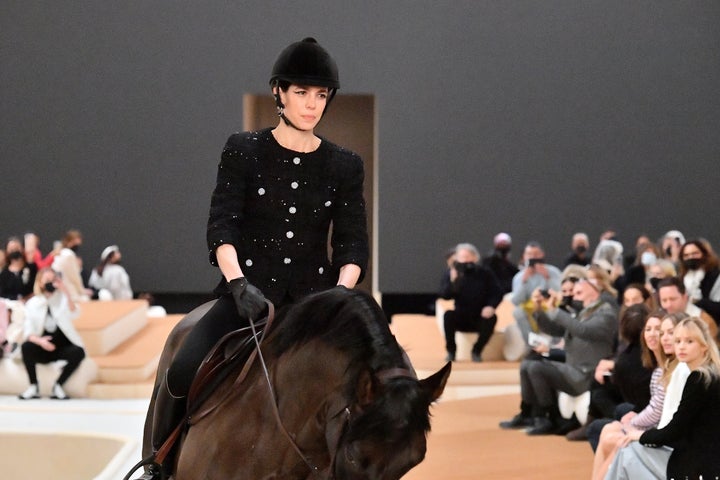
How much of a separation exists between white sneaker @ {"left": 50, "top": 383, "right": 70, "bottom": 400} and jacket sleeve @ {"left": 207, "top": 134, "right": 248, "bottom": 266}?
28.3 feet

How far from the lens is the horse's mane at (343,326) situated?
3.16 m

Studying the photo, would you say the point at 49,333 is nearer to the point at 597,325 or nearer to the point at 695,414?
the point at 597,325

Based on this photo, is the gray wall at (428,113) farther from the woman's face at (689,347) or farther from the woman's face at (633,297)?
the woman's face at (689,347)

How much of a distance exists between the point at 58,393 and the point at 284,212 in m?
8.76

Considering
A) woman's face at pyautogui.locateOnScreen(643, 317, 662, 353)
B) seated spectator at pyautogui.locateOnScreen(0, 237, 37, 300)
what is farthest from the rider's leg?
seated spectator at pyautogui.locateOnScreen(0, 237, 37, 300)

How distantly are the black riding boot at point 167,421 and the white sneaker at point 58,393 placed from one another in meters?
8.40

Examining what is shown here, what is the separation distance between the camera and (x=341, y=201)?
411 cm

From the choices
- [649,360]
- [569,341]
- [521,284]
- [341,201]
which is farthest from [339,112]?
[341,201]

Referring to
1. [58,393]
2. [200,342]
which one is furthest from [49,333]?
[200,342]

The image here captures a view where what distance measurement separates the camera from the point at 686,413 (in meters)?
5.96

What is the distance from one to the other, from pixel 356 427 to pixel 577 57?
16809 mm

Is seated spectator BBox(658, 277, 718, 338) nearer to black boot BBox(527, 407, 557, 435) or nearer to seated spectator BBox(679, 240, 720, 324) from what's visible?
seated spectator BBox(679, 240, 720, 324)

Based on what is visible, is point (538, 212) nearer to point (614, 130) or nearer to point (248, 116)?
point (614, 130)

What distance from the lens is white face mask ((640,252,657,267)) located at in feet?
42.7
